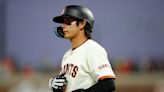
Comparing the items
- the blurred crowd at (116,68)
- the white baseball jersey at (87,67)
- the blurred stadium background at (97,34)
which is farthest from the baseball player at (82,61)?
the blurred stadium background at (97,34)

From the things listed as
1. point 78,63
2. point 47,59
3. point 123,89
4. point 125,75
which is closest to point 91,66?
point 78,63

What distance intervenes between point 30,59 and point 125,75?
408cm

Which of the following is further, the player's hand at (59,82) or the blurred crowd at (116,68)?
the blurred crowd at (116,68)

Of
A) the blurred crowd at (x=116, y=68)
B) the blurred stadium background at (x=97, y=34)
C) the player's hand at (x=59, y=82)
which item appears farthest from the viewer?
the blurred stadium background at (x=97, y=34)

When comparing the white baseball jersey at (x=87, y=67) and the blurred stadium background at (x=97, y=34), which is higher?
the white baseball jersey at (x=87, y=67)

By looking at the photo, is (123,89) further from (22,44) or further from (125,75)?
(22,44)

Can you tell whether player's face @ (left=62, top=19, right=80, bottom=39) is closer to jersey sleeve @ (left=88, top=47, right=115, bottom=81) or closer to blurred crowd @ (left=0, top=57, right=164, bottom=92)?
jersey sleeve @ (left=88, top=47, right=115, bottom=81)

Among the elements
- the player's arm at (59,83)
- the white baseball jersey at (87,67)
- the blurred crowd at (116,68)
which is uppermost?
the white baseball jersey at (87,67)

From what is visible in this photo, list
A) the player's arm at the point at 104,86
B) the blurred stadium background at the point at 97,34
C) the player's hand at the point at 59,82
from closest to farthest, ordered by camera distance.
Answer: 1. the player's arm at the point at 104,86
2. the player's hand at the point at 59,82
3. the blurred stadium background at the point at 97,34

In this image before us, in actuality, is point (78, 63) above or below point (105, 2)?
above

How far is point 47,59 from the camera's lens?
16.3 m

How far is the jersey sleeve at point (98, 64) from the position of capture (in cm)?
310

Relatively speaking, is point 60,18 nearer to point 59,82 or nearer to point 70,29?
point 70,29

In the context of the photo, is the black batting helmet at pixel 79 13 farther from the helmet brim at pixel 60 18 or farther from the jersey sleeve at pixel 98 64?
the jersey sleeve at pixel 98 64
